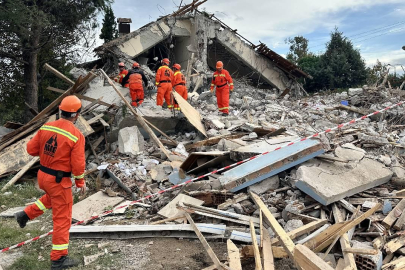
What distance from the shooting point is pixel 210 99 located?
44.9 feet

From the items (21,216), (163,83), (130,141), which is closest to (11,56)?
(163,83)

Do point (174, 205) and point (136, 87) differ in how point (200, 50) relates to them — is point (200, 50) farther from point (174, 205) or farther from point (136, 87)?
point (174, 205)

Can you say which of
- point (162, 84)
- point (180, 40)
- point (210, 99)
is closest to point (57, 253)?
point (162, 84)

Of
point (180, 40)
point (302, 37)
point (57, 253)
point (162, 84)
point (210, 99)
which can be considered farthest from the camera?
point (302, 37)

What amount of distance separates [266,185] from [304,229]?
126 centimetres

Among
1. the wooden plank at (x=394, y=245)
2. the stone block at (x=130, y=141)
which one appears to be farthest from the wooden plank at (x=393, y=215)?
the stone block at (x=130, y=141)

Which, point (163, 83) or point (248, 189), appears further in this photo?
point (163, 83)

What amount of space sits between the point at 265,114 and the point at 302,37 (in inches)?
1079

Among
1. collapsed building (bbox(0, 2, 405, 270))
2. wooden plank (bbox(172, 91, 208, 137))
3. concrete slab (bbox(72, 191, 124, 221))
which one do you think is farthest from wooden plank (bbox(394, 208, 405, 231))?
wooden plank (bbox(172, 91, 208, 137))

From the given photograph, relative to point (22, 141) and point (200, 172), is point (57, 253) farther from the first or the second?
point (22, 141)

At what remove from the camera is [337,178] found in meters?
4.95

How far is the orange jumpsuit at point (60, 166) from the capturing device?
3684 mm

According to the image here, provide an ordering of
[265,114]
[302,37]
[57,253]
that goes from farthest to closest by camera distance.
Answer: [302,37], [265,114], [57,253]

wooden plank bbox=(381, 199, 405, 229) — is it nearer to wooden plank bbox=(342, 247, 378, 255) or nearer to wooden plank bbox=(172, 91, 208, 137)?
wooden plank bbox=(342, 247, 378, 255)
